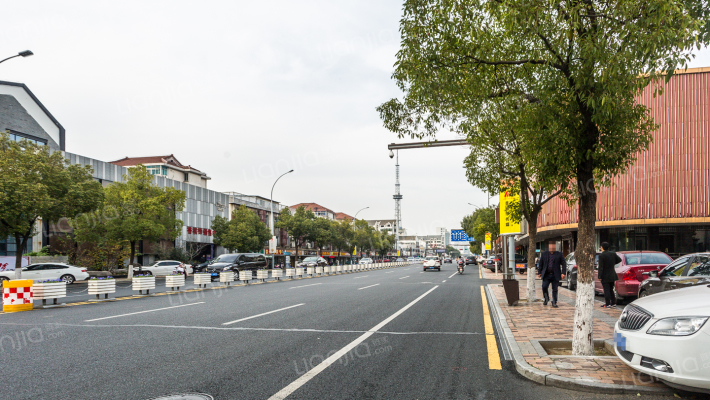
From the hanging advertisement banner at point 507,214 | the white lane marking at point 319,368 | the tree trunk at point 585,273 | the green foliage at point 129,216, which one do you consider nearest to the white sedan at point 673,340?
the tree trunk at point 585,273

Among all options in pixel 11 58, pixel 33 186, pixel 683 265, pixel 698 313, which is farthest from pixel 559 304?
pixel 33 186

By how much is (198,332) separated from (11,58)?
47.4 feet

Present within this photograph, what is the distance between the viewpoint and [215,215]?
58250 mm

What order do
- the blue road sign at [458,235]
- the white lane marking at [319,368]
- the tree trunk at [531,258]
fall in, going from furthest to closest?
1. the blue road sign at [458,235]
2. the tree trunk at [531,258]
3. the white lane marking at [319,368]

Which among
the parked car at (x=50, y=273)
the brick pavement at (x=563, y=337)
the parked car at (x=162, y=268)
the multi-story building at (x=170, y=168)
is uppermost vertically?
the multi-story building at (x=170, y=168)

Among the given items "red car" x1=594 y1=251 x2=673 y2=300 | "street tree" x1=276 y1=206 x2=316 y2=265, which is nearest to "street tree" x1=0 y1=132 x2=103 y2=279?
"red car" x1=594 y1=251 x2=673 y2=300

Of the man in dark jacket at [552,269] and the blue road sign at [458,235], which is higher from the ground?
the man in dark jacket at [552,269]

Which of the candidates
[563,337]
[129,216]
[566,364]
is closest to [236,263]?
[129,216]

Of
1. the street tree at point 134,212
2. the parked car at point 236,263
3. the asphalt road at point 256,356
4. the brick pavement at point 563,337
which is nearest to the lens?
the asphalt road at point 256,356

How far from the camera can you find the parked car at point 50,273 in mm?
24125

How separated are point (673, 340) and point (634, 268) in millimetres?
8894

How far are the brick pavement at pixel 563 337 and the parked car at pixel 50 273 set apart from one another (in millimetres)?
23086

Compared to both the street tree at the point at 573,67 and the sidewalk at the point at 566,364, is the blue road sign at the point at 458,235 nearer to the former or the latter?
the sidewalk at the point at 566,364

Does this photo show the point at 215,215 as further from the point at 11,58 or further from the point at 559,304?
the point at 559,304
